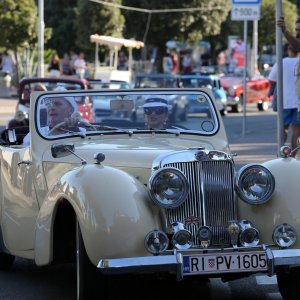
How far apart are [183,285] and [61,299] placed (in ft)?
3.34

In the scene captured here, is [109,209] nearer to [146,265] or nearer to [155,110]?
[146,265]

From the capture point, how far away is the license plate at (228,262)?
5270 mm

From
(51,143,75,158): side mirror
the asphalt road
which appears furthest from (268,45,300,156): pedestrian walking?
(51,143,75,158): side mirror

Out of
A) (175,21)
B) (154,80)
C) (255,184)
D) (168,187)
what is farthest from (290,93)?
(175,21)

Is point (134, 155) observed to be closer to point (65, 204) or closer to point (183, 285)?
point (65, 204)

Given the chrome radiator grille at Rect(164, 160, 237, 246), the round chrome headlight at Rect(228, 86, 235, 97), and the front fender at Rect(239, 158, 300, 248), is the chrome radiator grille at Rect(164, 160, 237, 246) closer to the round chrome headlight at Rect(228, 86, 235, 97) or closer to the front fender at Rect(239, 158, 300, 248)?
the front fender at Rect(239, 158, 300, 248)

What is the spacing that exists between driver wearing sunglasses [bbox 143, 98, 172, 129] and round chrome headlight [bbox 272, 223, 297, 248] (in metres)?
1.81

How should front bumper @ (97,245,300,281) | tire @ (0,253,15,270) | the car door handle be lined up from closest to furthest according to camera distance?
front bumper @ (97,245,300,281)
the car door handle
tire @ (0,253,15,270)

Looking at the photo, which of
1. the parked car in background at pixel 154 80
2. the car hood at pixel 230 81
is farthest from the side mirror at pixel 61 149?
the car hood at pixel 230 81

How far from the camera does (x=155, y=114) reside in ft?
23.2

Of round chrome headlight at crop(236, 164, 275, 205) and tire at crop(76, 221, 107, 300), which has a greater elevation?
round chrome headlight at crop(236, 164, 275, 205)

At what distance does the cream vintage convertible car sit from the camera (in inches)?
207

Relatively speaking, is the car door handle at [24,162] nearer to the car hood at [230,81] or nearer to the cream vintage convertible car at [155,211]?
the cream vintage convertible car at [155,211]

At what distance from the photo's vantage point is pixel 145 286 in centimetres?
681
